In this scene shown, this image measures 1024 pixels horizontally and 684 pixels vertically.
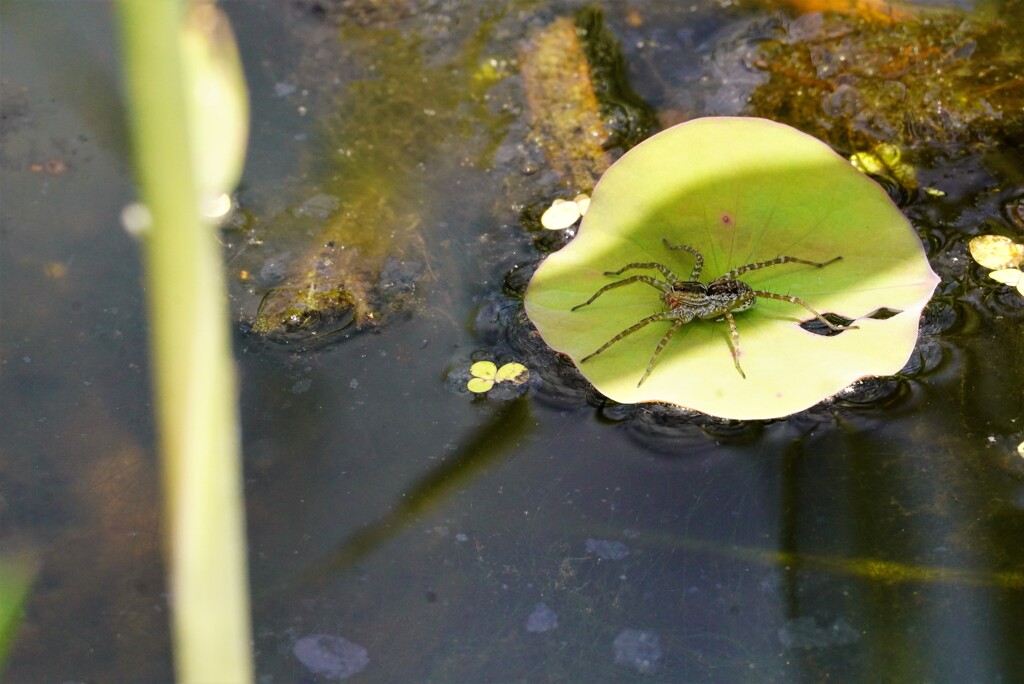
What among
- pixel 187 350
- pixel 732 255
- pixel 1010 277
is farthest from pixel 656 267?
pixel 187 350

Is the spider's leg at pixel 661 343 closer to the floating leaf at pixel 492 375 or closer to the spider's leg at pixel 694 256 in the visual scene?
the spider's leg at pixel 694 256

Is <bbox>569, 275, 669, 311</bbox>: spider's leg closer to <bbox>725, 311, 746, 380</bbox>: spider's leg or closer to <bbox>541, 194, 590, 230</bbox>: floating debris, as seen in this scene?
<bbox>725, 311, 746, 380</bbox>: spider's leg

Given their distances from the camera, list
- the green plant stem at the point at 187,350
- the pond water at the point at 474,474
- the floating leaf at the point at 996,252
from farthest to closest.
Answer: the floating leaf at the point at 996,252 → the pond water at the point at 474,474 → the green plant stem at the point at 187,350

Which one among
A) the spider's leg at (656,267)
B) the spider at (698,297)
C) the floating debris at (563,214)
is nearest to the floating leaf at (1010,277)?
the spider at (698,297)

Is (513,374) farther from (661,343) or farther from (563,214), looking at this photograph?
(563,214)

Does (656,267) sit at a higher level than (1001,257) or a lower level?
higher

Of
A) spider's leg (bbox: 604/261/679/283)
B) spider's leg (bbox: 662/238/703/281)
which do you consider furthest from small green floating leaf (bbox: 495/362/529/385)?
spider's leg (bbox: 662/238/703/281)
